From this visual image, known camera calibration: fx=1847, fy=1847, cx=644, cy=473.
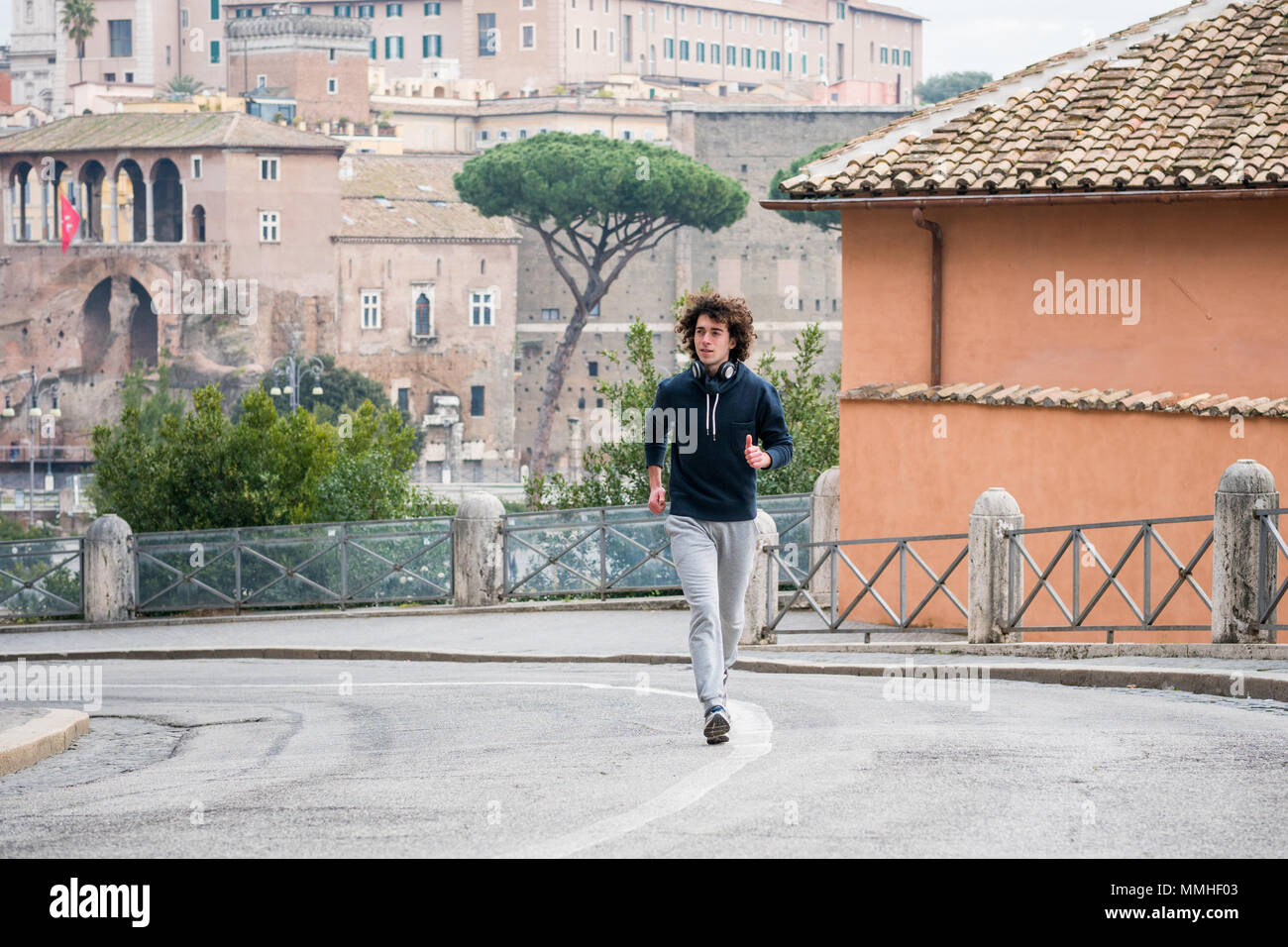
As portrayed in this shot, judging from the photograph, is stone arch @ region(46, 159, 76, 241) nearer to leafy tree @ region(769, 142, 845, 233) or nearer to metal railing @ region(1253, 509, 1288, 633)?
leafy tree @ region(769, 142, 845, 233)

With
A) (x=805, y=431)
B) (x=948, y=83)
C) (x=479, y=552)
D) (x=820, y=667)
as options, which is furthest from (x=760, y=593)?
(x=948, y=83)

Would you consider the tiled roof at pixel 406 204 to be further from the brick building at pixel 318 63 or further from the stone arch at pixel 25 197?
the stone arch at pixel 25 197

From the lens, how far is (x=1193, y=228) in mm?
17266

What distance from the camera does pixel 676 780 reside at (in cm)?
655

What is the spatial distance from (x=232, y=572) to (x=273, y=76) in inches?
3679

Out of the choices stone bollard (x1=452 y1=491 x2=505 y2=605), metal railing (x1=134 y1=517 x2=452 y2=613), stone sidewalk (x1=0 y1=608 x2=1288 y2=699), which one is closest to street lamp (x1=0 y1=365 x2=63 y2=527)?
metal railing (x1=134 y1=517 x2=452 y2=613)

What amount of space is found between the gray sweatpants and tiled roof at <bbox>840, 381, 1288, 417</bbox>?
29.2ft

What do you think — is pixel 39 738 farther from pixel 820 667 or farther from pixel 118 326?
pixel 118 326

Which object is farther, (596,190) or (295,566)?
(596,190)

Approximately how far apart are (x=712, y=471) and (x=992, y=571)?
20.5 feet

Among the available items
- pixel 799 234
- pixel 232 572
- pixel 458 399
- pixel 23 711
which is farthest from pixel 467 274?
pixel 23 711

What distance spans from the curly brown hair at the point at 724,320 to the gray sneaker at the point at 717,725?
1.47 m

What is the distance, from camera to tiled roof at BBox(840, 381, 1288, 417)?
51.2 ft
